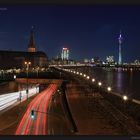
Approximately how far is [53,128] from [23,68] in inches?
1262

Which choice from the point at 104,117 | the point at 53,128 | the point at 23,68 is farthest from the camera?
the point at 23,68

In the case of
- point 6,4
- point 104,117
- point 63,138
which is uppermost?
point 6,4

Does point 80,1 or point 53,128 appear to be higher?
point 80,1

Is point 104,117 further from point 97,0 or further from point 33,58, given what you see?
point 33,58

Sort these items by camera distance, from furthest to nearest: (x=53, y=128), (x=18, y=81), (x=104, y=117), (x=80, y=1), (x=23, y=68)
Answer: (x=23, y=68)
(x=18, y=81)
(x=104, y=117)
(x=53, y=128)
(x=80, y=1)

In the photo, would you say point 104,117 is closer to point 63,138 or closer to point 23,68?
point 63,138

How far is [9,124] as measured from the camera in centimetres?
1281

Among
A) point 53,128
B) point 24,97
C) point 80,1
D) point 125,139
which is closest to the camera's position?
point 80,1

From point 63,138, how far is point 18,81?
2689 cm

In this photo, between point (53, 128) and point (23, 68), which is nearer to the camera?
point (53, 128)

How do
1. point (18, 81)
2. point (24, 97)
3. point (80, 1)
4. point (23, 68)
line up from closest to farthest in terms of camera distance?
point (80, 1) → point (24, 97) → point (18, 81) → point (23, 68)

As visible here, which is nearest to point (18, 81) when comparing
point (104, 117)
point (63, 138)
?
point (104, 117)

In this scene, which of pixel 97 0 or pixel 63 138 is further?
pixel 63 138

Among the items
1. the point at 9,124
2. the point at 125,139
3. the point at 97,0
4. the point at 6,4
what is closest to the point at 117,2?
the point at 97,0
